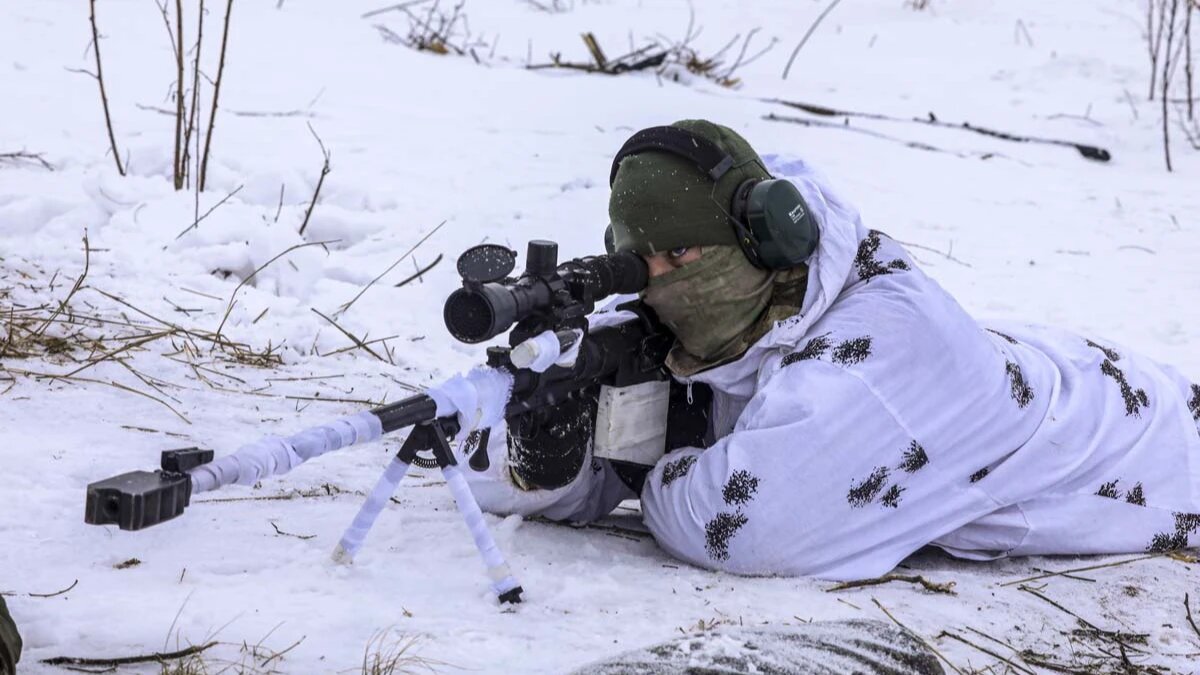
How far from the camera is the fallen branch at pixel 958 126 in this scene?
7.22 meters

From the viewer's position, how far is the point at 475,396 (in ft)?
7.60

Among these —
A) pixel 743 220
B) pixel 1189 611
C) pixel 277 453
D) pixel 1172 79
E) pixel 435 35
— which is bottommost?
pixel 1189 611

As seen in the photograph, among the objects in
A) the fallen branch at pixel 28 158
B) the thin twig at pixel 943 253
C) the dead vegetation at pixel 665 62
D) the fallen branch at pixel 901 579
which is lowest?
the fallen branch at pixel 28 158

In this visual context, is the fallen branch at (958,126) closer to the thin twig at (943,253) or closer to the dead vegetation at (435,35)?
the thin twig at (943,253)

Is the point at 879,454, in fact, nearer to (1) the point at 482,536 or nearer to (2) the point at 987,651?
(2) the point at 987,651

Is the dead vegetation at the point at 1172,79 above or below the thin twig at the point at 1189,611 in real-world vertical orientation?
above

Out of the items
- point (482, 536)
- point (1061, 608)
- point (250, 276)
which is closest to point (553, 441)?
point (482, 536)

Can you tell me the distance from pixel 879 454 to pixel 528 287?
85 centimetres

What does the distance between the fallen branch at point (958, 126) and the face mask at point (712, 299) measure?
467cm

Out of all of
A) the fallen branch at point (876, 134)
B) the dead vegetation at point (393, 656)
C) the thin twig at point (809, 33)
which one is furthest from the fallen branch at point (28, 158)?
the thin twig at point (809, 33)

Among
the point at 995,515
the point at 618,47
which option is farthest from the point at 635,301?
the point at 618,47

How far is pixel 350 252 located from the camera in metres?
5.17

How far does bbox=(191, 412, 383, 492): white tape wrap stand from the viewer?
1.96 meters

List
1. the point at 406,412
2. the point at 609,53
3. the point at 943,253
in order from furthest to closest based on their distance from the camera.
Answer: the point at 609,53 → the point at 943,253 → the point at 406,412
